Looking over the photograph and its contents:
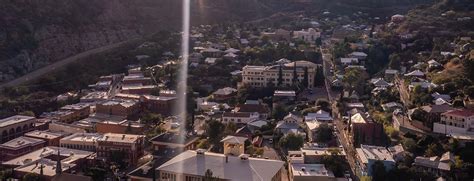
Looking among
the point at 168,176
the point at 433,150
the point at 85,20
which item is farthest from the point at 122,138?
the point at 85,20

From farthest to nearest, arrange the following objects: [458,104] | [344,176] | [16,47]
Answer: [16,47], [458,104], [344,176]

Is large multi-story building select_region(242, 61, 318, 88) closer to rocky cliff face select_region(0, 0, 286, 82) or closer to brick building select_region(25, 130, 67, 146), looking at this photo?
brick building select_region(25, 130, 67, 146)

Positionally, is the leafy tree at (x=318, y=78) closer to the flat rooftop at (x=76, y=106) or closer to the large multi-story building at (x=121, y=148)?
the flat rooftop at (x=76, y=106)

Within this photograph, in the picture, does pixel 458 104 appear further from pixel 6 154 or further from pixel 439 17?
pixel 439 17

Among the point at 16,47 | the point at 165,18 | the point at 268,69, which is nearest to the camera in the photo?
the point at 268,69

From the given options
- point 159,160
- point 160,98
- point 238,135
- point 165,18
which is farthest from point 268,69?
point 165,18

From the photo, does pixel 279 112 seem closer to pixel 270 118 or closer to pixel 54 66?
pixel 270 118

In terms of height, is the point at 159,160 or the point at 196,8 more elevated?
the point at 196,8
